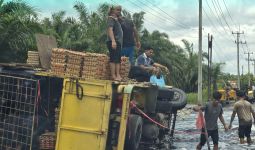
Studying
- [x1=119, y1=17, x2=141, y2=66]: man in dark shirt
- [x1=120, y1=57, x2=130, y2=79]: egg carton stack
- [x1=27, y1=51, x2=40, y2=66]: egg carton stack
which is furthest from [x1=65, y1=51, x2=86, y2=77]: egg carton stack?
[x1=119, y1=17, x2=141, y2=66]: man in dark shirt

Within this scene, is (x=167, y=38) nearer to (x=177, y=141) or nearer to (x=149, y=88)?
(x=177, y=141)

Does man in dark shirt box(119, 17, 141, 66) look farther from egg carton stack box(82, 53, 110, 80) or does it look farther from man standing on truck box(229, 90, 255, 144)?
man standing on truck box(229, 90, 255, 144)

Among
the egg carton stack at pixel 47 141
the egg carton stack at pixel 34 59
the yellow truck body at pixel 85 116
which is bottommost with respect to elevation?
the egg carton stack at pixel 47 141

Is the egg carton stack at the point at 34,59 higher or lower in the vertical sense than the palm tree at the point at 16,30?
lower

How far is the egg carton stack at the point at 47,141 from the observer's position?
7.82m

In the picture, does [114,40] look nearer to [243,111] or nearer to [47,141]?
[47,141]

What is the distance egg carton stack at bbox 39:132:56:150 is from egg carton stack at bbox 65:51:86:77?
115cm

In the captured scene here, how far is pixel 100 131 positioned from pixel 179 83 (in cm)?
3879

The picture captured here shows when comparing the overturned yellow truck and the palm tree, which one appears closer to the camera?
the overturned yellow truck

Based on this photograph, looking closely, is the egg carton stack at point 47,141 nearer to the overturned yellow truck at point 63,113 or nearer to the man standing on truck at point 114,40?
the overturned yellow truck at point 63,113

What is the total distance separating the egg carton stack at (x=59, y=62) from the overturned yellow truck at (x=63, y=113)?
0.15m

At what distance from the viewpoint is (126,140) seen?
8695 millimetres

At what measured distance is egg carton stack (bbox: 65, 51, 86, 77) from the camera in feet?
27.3

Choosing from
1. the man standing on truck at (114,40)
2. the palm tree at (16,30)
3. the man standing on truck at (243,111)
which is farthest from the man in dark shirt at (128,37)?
the palm tree at (16,30)
